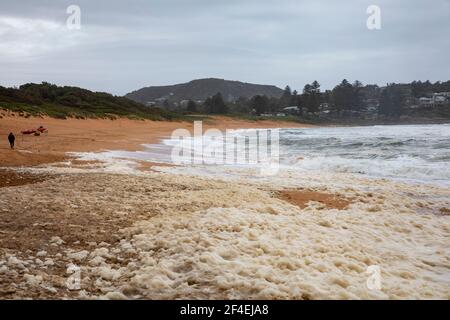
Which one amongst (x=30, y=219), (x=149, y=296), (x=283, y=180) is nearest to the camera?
(x=149, y=296)

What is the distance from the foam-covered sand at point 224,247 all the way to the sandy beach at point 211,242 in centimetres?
2

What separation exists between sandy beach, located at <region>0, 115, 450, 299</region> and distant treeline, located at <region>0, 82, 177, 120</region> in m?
38.4

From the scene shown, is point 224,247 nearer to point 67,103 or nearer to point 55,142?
point 55,142

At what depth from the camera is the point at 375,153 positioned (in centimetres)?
2459

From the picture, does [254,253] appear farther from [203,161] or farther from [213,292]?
[203,161]

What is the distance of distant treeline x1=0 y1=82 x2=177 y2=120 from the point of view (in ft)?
158

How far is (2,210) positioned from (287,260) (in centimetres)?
618

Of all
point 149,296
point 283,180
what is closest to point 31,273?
point 149,296

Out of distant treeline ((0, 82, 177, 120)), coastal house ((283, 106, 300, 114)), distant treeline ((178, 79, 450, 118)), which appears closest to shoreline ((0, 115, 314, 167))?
distant treeline ((0, 82, 177, 120))

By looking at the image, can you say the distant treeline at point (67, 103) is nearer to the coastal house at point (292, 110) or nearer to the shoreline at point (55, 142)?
the shoreline at point (55, 142)

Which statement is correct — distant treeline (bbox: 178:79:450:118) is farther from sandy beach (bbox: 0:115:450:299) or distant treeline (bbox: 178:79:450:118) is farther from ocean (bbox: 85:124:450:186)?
sandy beach (bbox: 0:115:450:299)

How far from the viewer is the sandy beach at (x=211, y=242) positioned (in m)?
5.32

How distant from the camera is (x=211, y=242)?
21.7ft

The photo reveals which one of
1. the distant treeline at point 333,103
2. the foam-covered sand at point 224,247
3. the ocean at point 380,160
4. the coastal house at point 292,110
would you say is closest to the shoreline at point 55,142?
the ocean at point 380,160
